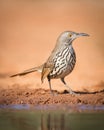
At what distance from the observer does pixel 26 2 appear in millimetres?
18219

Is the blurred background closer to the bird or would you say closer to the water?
the bird

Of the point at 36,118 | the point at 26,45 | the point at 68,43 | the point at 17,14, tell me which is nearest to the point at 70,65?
the point at 68,43

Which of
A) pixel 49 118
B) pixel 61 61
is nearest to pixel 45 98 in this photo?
pixel 61 61

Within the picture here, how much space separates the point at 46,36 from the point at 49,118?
181 inches

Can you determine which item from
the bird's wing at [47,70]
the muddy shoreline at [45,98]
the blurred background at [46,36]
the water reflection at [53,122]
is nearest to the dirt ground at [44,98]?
the muddy shoreline at [45,98]

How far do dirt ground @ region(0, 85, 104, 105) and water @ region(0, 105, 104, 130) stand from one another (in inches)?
8.5

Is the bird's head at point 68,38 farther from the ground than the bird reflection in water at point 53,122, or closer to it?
farther from the ground

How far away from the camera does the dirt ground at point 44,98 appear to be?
43.1 feet

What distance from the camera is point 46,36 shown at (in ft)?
54.0

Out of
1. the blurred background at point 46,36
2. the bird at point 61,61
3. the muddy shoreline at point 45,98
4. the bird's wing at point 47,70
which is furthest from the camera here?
the blurred background at point 46,36

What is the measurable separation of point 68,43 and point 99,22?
362cm

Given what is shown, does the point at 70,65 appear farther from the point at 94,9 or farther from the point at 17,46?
the point at 94,9

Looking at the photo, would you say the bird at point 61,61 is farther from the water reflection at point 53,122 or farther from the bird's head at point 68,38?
the water reflection at point 53,122

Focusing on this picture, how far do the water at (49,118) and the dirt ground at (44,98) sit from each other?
0.22 metres
